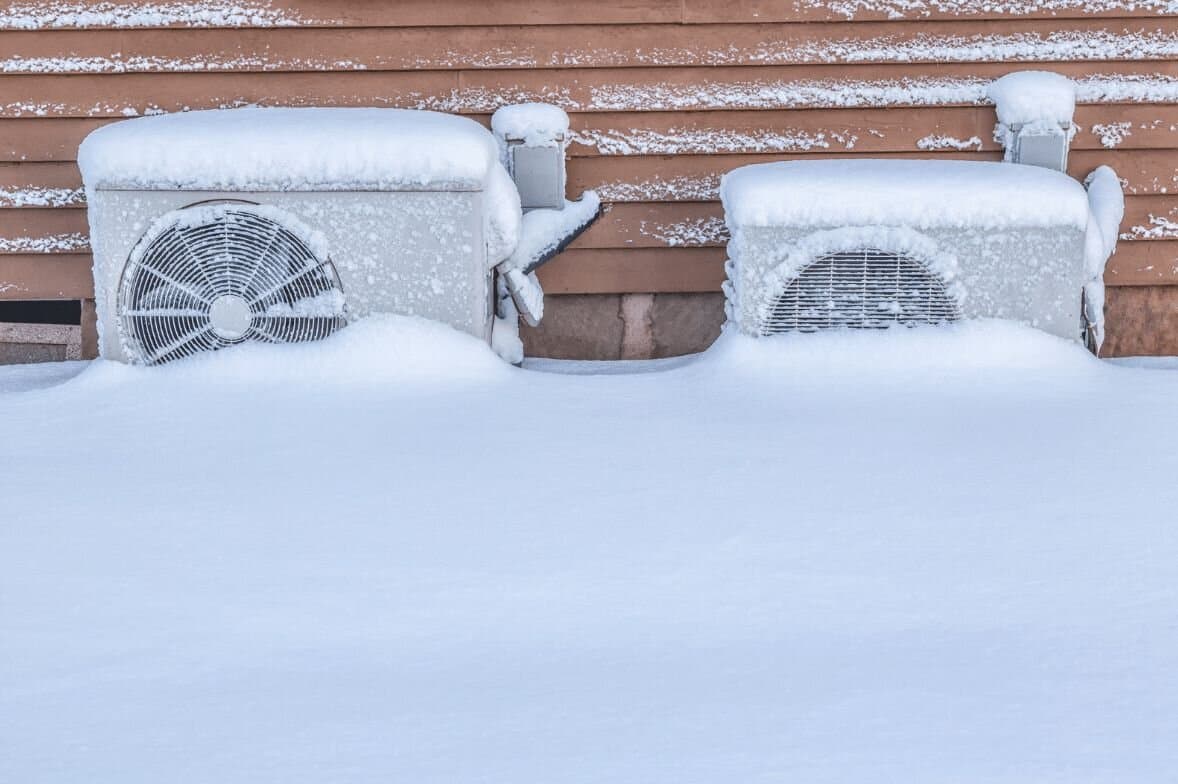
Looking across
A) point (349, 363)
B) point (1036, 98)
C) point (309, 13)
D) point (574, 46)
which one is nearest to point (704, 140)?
point (574, 46)

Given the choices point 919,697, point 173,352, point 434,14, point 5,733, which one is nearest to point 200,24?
point 434,14

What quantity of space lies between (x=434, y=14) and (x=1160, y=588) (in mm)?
3290

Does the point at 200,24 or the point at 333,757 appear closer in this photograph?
the point at 333,757

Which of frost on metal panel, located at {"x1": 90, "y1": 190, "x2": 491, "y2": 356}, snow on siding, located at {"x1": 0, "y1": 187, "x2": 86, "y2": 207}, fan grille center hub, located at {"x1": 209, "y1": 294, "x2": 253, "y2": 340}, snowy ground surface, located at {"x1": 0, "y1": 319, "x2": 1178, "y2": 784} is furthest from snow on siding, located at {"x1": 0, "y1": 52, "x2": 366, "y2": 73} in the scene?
snowy ground surface, located at {"x1": 0, "y1": 319, "x2": 1178, "y2": 784}

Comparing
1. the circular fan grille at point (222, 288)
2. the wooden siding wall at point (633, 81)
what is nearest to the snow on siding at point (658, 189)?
the wooden siding wall at point (633, 81)

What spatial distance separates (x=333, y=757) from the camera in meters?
1.86

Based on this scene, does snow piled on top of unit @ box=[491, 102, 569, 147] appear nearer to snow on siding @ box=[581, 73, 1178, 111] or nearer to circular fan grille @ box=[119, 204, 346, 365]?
snow on siding @ box=[581, 73, 1178, 111]

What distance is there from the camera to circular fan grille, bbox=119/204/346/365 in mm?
3818

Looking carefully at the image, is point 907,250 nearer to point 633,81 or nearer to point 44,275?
point 633,81

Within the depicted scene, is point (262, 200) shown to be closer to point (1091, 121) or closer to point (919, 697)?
point (919, 697)

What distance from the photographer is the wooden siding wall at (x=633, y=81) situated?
448 cm

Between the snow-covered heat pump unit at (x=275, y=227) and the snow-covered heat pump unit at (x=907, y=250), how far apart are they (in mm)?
966

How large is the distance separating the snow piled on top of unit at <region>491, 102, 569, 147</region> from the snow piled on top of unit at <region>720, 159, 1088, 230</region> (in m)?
0.87

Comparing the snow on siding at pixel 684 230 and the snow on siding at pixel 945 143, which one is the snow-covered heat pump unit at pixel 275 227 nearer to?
the snow on siding at pixel 684 230
